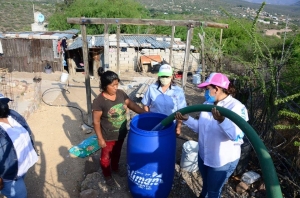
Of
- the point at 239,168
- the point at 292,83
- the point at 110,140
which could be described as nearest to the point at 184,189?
the point at 239,168

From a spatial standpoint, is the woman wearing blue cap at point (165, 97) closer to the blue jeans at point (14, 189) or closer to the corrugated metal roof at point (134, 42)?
the blue jeans at point (14, 189)

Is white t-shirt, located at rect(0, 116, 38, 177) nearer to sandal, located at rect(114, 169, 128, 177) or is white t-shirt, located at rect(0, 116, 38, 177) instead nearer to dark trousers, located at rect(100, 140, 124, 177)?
dark trousers, located at rect(100, 140, 124, 177)

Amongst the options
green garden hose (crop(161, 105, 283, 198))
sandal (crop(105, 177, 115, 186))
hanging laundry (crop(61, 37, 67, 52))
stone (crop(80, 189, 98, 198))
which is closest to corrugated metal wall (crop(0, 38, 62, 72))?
hanging laundry (crop(61, 37, 67, 52))

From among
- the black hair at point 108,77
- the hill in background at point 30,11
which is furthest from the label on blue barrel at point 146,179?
the hill in background at point 30,11

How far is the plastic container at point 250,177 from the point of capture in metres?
3.41

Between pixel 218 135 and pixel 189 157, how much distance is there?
4.74 ft

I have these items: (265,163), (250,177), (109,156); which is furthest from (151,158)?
(250,177)

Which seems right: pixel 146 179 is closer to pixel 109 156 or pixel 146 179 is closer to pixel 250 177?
pixel 109 156

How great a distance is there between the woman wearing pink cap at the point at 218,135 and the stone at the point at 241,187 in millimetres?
1083

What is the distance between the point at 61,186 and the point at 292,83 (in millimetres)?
4063

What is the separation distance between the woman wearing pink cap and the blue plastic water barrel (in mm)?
329

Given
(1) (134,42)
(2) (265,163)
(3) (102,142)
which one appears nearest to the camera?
(2) (265,163)

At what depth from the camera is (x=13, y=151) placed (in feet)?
6.98

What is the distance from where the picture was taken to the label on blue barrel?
104 inches
